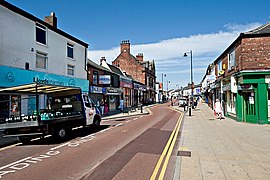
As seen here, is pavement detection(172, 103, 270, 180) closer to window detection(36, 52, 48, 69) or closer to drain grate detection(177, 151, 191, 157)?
drain grate detection(177, 151, 191, 157)

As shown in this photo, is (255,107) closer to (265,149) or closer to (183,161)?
(265,149)

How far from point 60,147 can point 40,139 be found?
2.60 meters

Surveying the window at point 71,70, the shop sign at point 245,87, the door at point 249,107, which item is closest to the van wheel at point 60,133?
the shop sign at point 245,87

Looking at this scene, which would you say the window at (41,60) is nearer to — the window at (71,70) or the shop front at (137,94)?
the window at (71,70)

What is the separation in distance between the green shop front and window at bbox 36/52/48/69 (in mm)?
15258

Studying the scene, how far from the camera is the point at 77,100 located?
13570 millimetres

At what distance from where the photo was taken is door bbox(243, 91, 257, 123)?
55.1ft

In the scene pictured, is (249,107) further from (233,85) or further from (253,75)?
(253,75)

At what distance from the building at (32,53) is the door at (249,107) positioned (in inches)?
583

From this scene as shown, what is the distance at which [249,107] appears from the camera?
17281mm

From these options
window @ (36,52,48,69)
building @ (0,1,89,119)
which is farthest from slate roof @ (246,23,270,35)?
window @ (36,52,48,69)

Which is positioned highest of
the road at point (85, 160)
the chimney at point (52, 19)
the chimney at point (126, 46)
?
the chimney at point (126, 46)

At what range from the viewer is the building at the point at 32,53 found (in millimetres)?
15672

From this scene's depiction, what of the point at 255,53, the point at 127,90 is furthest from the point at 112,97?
the point at 255,53
